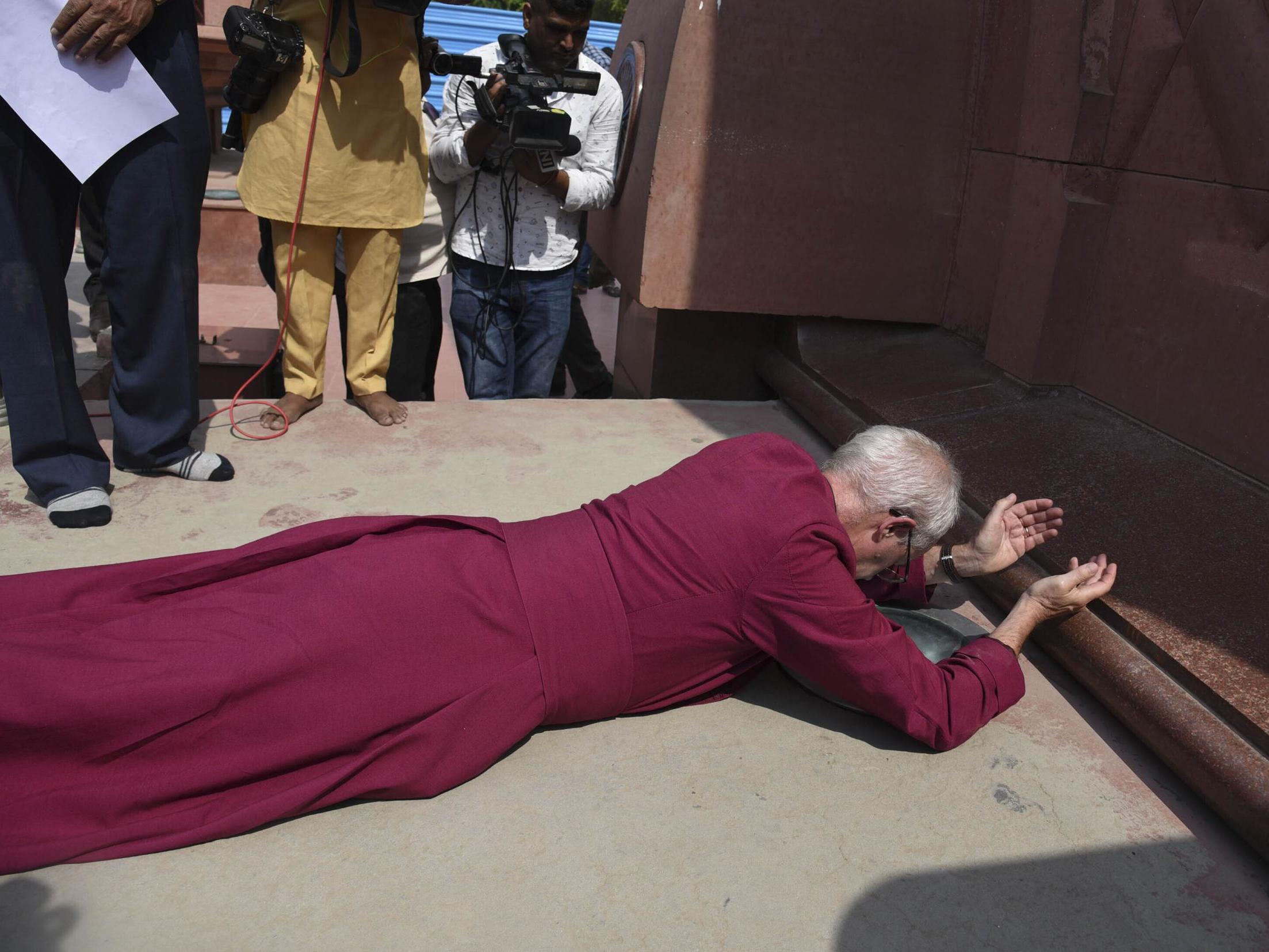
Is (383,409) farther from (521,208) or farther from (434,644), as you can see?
(434,644)

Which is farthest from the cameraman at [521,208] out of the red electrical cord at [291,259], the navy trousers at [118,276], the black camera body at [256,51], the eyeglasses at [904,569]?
the eyeglasses at [904,569]

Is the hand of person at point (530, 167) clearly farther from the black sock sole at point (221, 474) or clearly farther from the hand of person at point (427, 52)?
the black sock sole at point (221, 474)

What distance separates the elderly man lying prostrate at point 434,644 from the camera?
1.72m

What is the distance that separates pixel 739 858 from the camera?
1844mm

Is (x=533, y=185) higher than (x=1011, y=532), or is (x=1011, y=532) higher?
(x=533, y=185)

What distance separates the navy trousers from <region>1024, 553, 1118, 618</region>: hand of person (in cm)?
226

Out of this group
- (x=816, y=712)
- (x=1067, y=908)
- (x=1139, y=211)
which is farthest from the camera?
(x=1139, y=211)

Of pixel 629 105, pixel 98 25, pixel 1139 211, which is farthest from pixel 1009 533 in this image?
pixel 629 105

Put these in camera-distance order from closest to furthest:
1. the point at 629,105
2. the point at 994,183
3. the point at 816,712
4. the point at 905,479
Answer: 1. the point at 905,479
2. the point at 816,712
3. the point at 994,183
4. the point at 629,105

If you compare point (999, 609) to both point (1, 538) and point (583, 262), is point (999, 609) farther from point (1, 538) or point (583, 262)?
point (583, 262)

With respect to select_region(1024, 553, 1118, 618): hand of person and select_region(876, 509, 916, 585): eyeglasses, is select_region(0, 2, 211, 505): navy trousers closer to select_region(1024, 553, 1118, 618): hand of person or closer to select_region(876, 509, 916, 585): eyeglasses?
select_region(876, 509, 916, 585): eyeglasses

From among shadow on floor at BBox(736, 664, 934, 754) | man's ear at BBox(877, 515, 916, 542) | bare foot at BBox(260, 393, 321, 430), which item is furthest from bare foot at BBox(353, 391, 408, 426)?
man's ear at BBox(877, 515, 916, 542)

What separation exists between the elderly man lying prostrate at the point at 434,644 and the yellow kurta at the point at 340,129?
57.4 inches

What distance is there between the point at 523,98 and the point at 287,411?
1230mm
